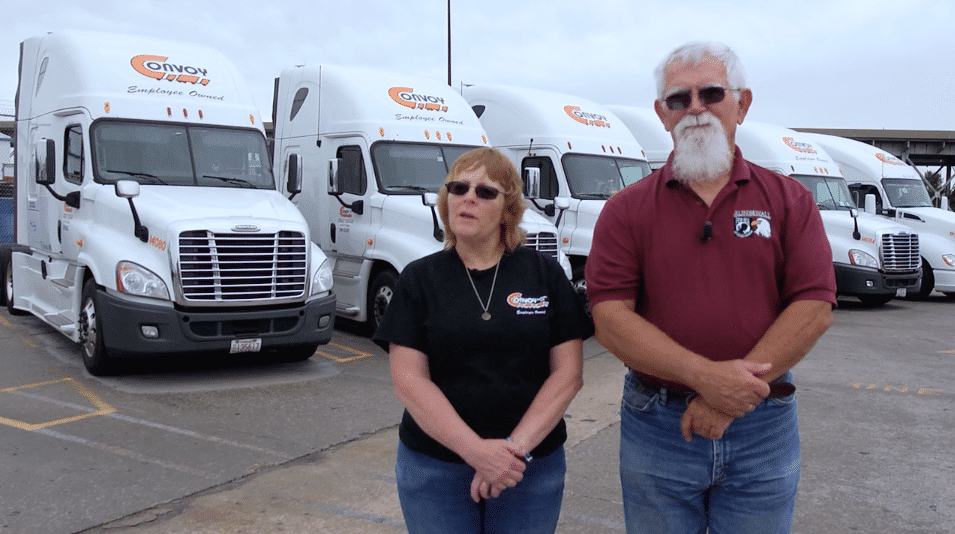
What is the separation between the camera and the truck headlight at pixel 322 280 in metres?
8.18

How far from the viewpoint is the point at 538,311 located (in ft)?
8.09

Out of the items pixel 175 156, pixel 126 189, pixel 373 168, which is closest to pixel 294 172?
pixel 373 168

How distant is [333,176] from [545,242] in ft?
8.47

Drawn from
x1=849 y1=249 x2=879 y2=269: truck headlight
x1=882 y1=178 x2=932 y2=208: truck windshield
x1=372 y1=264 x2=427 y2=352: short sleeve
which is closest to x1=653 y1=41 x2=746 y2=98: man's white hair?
x1=372 y1=264 x2=427 y2=352: short sleeve

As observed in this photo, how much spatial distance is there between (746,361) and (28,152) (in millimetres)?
9547

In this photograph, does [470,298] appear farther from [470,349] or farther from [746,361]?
[746,361]

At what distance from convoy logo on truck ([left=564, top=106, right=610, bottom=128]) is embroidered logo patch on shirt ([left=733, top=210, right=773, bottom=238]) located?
1044 cm

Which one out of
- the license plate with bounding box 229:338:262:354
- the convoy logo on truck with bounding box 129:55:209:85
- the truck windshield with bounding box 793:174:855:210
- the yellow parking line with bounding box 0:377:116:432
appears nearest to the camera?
the yellow parking line with bounding box 0:377:116:432

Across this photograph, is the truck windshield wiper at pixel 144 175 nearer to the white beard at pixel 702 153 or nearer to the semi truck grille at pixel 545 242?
the semi truck grille at pixel 545 242

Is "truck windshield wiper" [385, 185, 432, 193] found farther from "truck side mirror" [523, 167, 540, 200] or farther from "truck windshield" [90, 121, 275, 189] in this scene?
"truck windshield" [90, 121, 275, 189]

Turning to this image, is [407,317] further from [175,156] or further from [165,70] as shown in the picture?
[165,70]

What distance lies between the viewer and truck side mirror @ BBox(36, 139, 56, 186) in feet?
27.1

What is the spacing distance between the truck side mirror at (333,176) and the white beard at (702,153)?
7911mm

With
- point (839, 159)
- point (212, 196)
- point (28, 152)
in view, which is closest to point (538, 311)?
point (212, 196)
